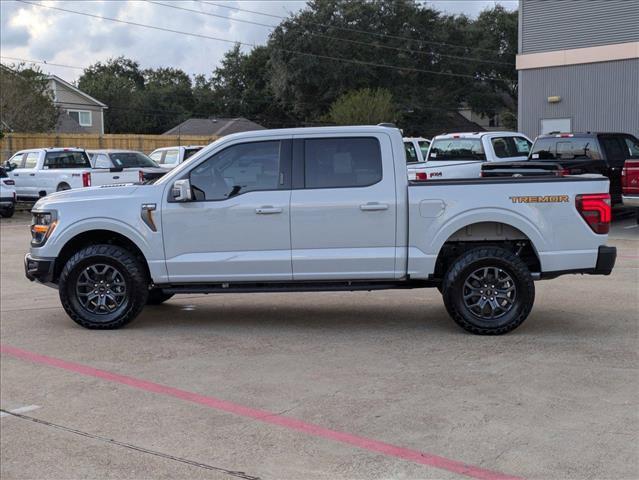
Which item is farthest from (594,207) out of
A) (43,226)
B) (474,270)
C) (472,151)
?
(472,151)

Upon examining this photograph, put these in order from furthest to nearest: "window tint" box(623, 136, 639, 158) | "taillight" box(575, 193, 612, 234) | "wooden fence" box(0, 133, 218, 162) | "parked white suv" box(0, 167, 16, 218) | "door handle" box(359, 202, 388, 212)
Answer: "wooden fence" box(0, 133, 218, 162), "parked white suv" box(0, 167, 16, 218), "window tint" box(623, 136, 639, 158), "door handle" box(359, 202, 388, 212), "taillight" box(575, 193, 612, 234)

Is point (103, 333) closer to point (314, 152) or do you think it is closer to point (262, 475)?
point (314, 152)

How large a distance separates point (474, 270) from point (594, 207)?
1274 millimetres

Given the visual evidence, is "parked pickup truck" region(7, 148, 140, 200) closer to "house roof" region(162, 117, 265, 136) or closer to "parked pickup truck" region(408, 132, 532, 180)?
"parked pickup truck" region(408, 132, 532, 180)

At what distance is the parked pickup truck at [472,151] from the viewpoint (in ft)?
53.2

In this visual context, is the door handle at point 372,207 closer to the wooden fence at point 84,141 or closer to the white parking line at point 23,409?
the white parking line at point 23,409

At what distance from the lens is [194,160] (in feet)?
25.5

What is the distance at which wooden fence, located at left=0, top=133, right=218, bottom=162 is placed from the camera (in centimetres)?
3243

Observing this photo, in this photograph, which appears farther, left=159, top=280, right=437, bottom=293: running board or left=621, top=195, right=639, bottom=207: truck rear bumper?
left=621, top=195, right=639, bottom=207: truck rear bumper

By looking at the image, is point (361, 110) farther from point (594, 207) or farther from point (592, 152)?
point (594, 207)

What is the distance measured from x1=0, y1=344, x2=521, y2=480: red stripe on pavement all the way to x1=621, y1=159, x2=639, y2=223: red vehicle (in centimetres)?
1069

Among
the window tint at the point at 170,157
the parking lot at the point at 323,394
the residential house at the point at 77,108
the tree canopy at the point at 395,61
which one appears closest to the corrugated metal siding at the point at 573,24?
the window tint at the point at 170,157

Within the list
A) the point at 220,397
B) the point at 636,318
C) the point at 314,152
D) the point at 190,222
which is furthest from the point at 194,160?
the point at 636,318

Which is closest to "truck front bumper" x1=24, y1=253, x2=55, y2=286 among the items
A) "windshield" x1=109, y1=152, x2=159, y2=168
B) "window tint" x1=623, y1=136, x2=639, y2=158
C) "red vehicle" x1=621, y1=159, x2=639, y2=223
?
"red vehicle" x1=621, y1=159, x2=639, y2=223
